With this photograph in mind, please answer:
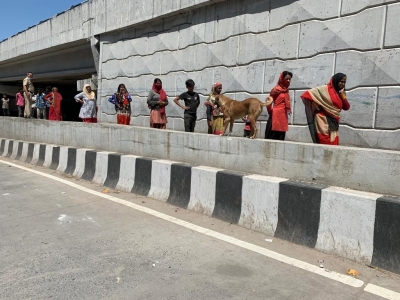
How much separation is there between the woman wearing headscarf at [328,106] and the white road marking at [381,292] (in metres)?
2.70

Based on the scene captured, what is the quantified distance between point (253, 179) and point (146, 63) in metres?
6.76

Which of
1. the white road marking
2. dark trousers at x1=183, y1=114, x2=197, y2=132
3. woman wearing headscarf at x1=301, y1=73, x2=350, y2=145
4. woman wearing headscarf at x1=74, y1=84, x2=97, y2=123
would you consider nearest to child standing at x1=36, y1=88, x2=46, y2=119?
woman wearing headscarf at x1=74, y1=84, x2=97, y2=123

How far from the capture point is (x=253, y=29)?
22.5 feet

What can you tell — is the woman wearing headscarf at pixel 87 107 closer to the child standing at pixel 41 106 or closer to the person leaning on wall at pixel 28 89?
the person leaning on wall at pixel 28 89

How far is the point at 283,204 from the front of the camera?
3482 millimetres

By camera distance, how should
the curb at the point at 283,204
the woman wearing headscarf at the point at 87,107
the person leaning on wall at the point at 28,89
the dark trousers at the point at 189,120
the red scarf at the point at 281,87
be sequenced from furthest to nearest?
1. the person leaning on wall at the point at 28,89
2. the woman wearing headscarf at the point at 87,107
3. the dark trousers at the point at 189,120
4. the red scarf at the point at 281,87
5. the curb at the point at 283,204

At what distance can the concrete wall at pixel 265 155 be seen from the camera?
3.13m

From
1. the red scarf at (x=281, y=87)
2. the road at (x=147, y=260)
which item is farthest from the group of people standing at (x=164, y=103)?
the road at (x=147, y=260)

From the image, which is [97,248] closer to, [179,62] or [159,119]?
[159,119]

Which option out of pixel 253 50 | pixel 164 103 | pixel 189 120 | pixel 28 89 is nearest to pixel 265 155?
pixel 253 50

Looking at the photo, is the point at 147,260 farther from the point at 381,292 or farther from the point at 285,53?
the point at 285,53

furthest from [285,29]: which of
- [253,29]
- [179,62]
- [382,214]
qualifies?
[382,214]

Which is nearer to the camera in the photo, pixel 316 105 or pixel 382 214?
pixel 382 214

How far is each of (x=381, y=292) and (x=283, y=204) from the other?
123cm
